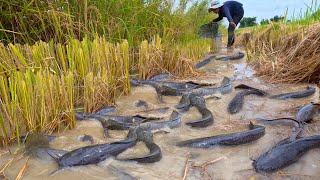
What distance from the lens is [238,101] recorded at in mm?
4000

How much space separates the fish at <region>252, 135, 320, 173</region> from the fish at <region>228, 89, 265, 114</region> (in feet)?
3.30

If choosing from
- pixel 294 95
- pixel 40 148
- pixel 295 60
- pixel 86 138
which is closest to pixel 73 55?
pixel 86 138

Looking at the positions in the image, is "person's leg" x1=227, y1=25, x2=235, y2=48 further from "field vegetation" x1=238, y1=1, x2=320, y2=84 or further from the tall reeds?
the tall reeds

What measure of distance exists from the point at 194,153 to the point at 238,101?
135cm

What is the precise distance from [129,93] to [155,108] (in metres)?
0.48

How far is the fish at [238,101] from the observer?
3826 mm

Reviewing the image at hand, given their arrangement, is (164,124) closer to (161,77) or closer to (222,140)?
(222,140)

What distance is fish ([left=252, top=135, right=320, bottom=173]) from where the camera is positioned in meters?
2.49

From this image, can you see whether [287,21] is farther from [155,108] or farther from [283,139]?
[283,139]

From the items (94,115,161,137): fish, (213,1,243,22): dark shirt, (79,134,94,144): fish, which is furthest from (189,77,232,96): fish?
(213,1,243,22): dark shirt

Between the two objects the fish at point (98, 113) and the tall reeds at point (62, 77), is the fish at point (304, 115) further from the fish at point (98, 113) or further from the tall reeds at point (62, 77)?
the tall reeds at point (62, 77)

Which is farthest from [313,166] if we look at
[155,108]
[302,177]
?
[155,108]

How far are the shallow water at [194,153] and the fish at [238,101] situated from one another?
0.06m

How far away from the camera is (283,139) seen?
117 inches
